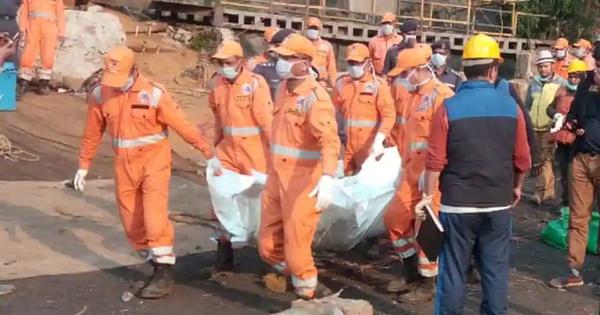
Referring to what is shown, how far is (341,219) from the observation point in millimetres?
7500

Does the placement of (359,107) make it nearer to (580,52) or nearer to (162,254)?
(162,254)

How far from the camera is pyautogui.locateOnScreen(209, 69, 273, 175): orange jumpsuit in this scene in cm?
752

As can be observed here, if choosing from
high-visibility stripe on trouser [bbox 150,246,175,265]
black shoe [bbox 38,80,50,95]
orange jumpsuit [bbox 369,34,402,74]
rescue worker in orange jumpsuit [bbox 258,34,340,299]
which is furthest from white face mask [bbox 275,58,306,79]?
black shoe [bbox 38,80,50,95]

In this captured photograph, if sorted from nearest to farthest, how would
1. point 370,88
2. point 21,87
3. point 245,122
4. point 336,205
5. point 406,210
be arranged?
1. point 406,210
2. point 336,205
3. point 245,122
4. point 370,88
5. point 21,87

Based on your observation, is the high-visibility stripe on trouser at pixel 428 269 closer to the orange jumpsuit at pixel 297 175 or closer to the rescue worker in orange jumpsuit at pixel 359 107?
the orange jumpsuit at pixel 297 175

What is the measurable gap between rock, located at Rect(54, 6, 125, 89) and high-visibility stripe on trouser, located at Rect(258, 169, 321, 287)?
344 inches

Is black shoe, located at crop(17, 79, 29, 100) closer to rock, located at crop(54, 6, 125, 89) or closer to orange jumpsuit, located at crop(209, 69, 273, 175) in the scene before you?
rock, located at crop(54, 6, 125, 89)

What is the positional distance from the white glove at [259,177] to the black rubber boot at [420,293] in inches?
51.8

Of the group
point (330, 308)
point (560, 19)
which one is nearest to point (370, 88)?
point (330, 308)

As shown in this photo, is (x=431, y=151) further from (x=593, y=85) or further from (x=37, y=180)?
(x=37, y=180)

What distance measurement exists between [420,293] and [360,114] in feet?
6.66

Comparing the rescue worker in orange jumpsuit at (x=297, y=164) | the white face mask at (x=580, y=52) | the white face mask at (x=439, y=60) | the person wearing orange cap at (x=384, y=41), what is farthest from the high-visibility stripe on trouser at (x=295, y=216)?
the white face mask at (x=580, y=52)

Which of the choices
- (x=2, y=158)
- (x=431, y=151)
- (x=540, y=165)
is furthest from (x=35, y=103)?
→ (x=431, y=151)

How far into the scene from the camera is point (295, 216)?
252 inches
